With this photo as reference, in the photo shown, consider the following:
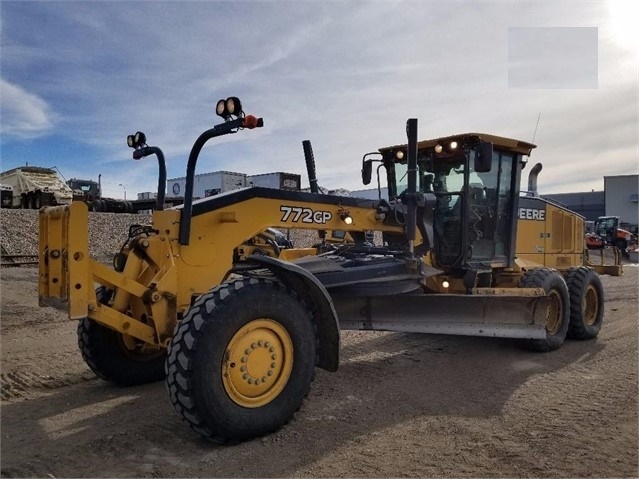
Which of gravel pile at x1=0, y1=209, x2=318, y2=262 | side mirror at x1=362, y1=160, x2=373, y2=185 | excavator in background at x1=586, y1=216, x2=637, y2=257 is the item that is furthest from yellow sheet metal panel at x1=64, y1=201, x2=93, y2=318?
excavator in background at x1=586, y1=216, x2=637, y2=257

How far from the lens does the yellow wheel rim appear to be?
11.8ft

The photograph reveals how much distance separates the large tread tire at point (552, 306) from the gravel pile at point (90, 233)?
10.0 m

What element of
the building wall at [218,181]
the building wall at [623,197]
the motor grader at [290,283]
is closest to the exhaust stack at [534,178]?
the motor grader at [290,283]

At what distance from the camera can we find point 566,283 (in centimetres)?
736

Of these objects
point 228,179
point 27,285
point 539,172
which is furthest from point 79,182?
point 539,172

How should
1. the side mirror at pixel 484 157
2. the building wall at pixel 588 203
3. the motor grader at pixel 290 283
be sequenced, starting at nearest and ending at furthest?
the motor grader at pixel 290 283, the side mirror at pixel 484 157, the building wall at pixel 588 203

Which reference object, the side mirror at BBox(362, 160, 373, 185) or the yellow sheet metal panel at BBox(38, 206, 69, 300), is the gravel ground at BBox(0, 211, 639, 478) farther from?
the side mirror at BBox(362, 160, 373, 185)

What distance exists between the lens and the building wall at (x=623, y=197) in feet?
145

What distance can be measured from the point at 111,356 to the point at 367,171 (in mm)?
3730

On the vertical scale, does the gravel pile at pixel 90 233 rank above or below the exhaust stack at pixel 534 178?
below

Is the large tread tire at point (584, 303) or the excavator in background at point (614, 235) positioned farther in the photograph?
the excavator in background at point (614, 235)

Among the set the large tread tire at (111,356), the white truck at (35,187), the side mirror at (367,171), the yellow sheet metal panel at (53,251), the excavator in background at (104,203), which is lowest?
the large tread tire at (111,356)

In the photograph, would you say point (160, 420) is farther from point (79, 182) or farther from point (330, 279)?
point (79, 182)

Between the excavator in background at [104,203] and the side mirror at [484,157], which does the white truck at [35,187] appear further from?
the side mirror at [484,157]
